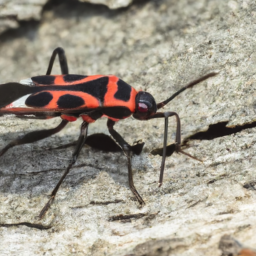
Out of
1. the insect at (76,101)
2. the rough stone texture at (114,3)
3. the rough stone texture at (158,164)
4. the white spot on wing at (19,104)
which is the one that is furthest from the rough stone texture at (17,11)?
the white spot on wing at (19,104)

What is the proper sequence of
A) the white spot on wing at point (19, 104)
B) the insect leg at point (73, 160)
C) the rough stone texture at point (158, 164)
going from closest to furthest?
the rough stone texture at point (158, 164)
the insect leg at point (73, 160)
the white spot on wing at point (19, 104)

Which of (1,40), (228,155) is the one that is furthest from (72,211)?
(1,40)

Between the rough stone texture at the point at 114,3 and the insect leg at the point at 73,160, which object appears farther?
the rough stone texture at the point at 114,3

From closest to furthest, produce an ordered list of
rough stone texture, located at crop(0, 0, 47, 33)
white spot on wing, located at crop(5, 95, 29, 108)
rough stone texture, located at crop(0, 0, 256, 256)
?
rough stone texture, located at crop(0, 0, 256, 256), white spot on wing, located at crop(5, 95, 29, 108), rough stone texture, located at crop(0, 0, 47, 33)

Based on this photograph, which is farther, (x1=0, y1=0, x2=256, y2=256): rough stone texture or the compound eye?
the compound eye

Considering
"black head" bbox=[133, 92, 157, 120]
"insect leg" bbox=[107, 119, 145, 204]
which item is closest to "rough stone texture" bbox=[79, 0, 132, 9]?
"black head" bbox=[133, 92, 157, 120]

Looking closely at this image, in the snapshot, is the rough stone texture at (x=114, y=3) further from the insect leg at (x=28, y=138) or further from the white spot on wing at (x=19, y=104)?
the insect leg at (x=28, y=138)

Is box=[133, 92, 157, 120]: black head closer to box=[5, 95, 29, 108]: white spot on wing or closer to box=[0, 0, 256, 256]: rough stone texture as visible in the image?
box=[0, 0, 256, 256]: rough stone texture
